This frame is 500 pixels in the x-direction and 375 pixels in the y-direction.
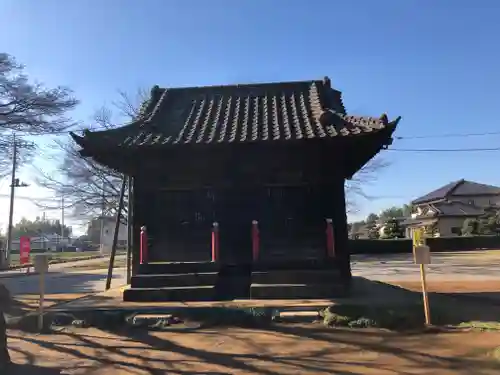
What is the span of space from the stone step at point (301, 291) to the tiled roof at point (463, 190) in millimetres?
65211

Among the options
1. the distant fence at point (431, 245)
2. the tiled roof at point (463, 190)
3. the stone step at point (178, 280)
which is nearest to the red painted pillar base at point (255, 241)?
the stone step at point (178, 280)

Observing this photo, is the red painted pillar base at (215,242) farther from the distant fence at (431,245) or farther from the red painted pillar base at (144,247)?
the distant fence at (431,245)

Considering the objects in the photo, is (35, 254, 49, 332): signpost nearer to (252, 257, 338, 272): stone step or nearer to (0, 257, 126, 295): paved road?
(252, 257, 338, 272): stone step

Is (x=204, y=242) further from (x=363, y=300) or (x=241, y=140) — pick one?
(x=363, y=300)

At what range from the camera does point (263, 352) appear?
635cm

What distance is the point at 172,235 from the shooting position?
10672mm

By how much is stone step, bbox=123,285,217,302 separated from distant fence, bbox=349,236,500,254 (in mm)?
39836

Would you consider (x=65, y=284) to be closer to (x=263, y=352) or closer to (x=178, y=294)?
(x=178, y=294)

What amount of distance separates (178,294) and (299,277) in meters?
2.63

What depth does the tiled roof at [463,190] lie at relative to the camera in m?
68.6

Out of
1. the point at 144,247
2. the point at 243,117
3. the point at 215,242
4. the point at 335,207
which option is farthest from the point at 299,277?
the point at 243,117

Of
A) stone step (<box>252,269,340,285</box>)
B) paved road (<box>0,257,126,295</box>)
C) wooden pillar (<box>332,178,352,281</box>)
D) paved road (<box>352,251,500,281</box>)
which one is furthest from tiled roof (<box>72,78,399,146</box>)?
paved road (<box>352,251,500,281</box>)

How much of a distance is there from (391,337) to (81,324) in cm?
566

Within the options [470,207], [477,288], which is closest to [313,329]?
[477,288]
